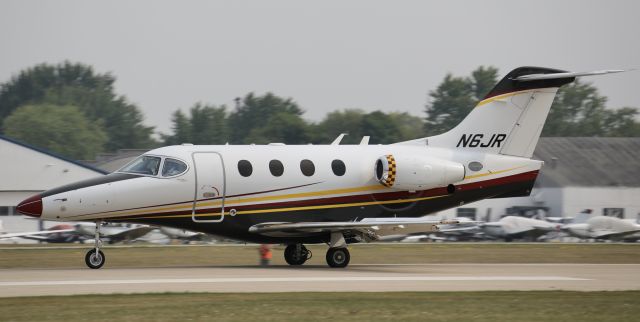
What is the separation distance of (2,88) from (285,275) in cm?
14309

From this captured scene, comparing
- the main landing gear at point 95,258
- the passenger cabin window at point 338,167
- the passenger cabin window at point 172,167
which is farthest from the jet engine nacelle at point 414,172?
the main landing gear at point 95,258

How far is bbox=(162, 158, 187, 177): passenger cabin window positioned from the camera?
26938 millimetres

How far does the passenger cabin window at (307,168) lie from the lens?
2816cm

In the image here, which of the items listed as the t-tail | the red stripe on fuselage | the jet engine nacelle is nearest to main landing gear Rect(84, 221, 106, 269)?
the red stripe on fuselage

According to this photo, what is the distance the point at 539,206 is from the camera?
72.4 metres

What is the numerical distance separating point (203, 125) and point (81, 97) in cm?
3319

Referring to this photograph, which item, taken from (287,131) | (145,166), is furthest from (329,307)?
(287,131)

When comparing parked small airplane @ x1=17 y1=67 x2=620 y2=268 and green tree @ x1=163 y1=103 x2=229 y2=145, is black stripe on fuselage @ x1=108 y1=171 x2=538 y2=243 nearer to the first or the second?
parked small airplane @ x1=17 y1=67 x2=620 y2=268

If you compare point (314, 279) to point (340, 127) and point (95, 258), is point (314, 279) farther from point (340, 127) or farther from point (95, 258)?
point (340, 127)

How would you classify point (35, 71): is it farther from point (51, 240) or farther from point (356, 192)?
point (356, 192)

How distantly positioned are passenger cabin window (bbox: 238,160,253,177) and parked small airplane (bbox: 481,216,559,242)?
26092mm

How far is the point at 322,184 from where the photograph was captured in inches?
1113

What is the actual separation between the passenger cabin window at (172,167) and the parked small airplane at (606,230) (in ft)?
97.5

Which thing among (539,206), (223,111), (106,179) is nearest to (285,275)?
(106,179)
